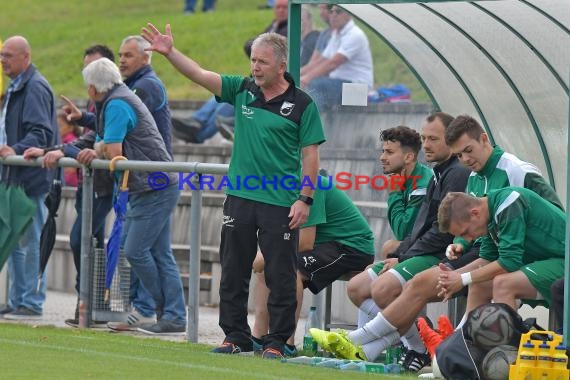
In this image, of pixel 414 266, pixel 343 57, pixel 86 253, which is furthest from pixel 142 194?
pixel 343 57

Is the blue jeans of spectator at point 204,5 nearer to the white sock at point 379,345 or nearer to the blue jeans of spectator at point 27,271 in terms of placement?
the blue jeans of spectator at point 27,271

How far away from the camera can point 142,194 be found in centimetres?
1294

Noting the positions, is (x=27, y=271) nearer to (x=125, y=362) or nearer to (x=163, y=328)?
(x=163, y=328)

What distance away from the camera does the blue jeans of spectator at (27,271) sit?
1403cm

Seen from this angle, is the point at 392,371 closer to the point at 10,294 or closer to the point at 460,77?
the point at 460,77

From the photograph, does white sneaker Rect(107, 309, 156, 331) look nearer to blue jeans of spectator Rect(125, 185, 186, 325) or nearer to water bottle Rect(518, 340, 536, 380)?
blue jeans of spectator Rect(125, 185, 186, 325)

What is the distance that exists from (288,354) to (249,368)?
130 centimetres

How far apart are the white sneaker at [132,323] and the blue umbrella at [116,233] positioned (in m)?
0.24

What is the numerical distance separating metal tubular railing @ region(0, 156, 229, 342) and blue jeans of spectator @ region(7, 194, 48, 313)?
674 millimetres

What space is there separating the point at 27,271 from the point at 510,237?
564 cm

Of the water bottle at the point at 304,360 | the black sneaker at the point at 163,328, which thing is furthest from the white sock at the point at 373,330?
the black sneaker at the point at 163,328

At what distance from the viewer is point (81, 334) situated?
1226cm

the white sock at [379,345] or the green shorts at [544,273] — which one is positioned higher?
the green shorts at [544,273]

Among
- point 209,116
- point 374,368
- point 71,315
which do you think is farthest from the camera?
point 209,116
